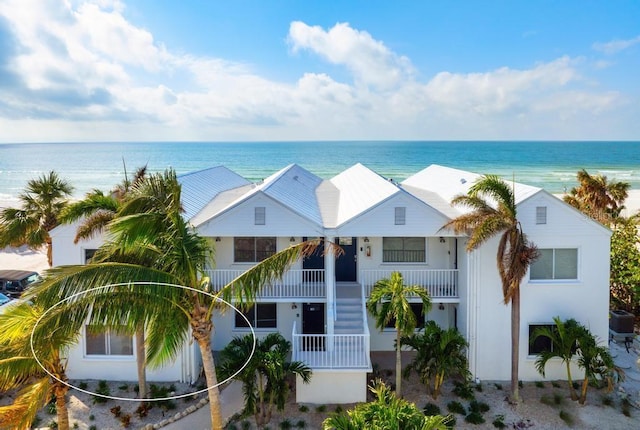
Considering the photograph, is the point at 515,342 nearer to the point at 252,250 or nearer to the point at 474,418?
the point at 474,418

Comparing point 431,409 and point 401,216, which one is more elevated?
point 401,216

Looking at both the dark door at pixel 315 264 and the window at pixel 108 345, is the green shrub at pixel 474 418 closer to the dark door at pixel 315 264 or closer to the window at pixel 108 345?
the dark door at pixel 315 264

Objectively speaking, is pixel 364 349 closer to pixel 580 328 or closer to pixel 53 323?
pixel 580 328

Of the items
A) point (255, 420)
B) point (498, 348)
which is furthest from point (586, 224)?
point (255, 420)

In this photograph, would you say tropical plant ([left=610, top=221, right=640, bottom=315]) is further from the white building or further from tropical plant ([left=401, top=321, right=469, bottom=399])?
tropical plant ([left=401, top=321, right=469, bottom=399])

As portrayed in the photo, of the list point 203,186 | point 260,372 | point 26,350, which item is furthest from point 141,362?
point 203,186
